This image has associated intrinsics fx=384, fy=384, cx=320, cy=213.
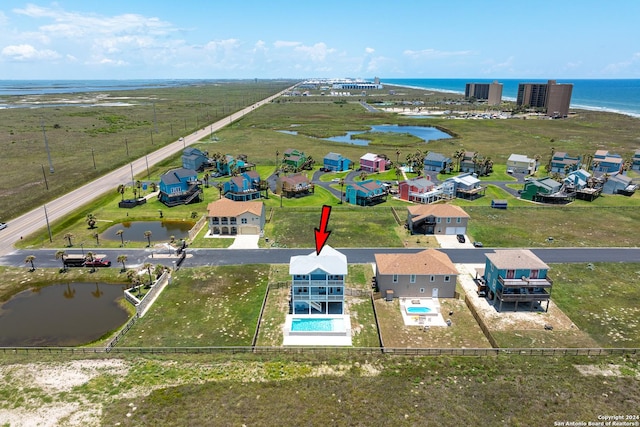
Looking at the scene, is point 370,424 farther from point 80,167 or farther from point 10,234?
point 80,167

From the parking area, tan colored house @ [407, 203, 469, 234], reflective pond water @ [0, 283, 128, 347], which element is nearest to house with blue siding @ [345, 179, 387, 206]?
tan colored house @ [407, 203, 469, 234]

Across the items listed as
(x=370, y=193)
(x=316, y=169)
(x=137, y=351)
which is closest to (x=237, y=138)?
(x=316, y=169)

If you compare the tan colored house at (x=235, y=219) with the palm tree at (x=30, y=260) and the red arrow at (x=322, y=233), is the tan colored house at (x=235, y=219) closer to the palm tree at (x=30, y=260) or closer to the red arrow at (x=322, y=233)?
the red arrow at (x=322, y=233)

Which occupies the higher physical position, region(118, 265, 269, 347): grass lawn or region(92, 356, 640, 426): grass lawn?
region(92, 356, 640, 426): grass lawn

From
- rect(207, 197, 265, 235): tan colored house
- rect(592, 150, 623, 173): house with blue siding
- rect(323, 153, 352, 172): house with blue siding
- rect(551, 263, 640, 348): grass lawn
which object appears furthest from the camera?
rect(323, 153, 352, 172): house with blue siding

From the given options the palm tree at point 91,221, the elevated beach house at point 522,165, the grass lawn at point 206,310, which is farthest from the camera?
the elevated beach house at point 522,165

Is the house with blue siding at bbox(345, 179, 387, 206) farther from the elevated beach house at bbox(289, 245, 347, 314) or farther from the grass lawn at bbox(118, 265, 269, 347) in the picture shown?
the elevated beach house at bbox(289, 245, 347, 314)

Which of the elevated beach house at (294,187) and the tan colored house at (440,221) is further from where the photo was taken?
the elevated beach house at (294,187)

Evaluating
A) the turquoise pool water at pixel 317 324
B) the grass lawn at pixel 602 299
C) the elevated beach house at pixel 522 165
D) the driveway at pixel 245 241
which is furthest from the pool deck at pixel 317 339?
the elevated beach house at pixel 522 165
